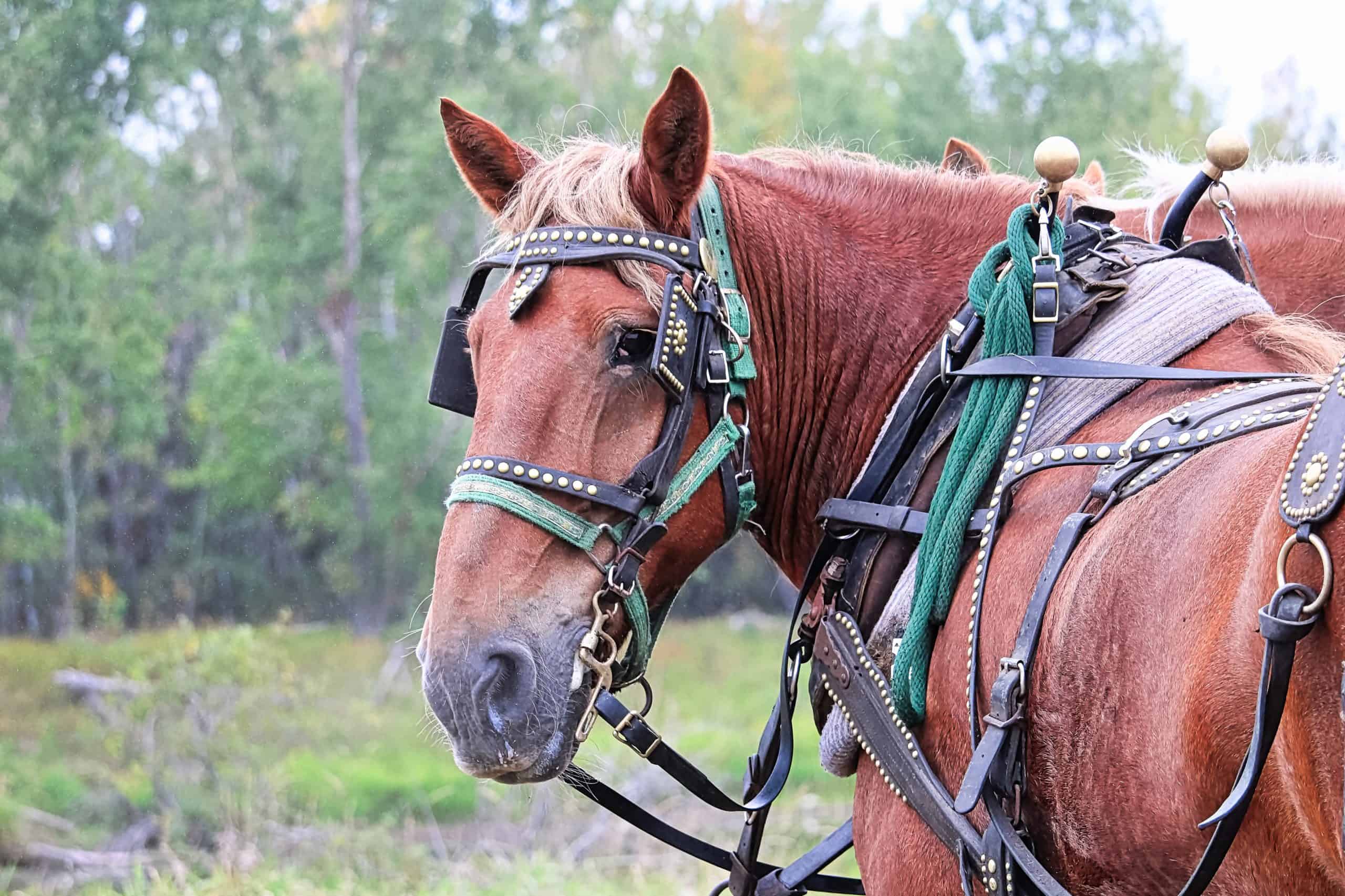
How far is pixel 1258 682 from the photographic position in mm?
1402

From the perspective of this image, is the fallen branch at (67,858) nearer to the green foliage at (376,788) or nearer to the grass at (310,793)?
the grass at (310,793)

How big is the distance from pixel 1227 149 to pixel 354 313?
49.0 feet

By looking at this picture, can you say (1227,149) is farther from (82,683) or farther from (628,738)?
(82,683)

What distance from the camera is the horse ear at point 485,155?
95.2 inches

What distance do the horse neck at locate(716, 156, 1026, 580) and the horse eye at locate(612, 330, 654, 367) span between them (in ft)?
0.90

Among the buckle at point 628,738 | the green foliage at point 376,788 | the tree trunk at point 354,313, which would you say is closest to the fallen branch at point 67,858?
the green foliage at point 376,788

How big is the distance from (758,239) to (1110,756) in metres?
1.22

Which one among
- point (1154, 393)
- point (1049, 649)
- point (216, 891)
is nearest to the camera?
point (1049, 649)

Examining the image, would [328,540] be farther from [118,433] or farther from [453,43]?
→ [453,43]

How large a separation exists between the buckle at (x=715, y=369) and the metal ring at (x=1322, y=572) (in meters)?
1.08

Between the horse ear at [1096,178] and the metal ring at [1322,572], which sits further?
the horse ear at [1096,178]

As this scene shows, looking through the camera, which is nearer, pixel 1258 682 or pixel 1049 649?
pixel 1258 682

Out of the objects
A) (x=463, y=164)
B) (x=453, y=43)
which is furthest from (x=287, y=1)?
(x=463, y=164)

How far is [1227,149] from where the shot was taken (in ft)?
7.14
